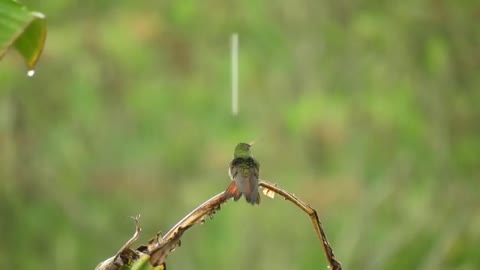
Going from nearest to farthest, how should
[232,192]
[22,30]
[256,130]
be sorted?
[22,30] < [232,192] < [256,130]

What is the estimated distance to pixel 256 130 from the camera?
2.67 meters

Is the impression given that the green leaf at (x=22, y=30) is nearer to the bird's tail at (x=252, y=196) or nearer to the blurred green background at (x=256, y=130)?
the bird's tail at (x=252, y=196)

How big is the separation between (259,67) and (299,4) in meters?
0.23

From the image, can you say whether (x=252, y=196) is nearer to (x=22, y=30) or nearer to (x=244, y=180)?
(x=244, y=180)

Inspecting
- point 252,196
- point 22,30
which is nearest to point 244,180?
point 252,196

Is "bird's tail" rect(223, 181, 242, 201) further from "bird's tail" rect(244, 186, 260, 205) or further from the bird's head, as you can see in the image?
the bird's head

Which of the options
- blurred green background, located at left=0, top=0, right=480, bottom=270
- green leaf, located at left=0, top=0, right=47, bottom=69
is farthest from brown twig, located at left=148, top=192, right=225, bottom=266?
blurred green background, located at left=0, top=0, right=480, bottom=270

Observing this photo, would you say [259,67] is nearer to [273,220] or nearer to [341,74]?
[341,74]

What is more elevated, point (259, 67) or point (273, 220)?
point (259, 67)

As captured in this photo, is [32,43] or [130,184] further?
[130,184]

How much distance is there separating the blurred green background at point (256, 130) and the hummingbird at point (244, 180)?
206 centimetres

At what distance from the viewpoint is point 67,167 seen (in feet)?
8.78

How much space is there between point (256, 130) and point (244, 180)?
2.21 meters

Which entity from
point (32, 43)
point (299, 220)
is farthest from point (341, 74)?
point (32, 43)
